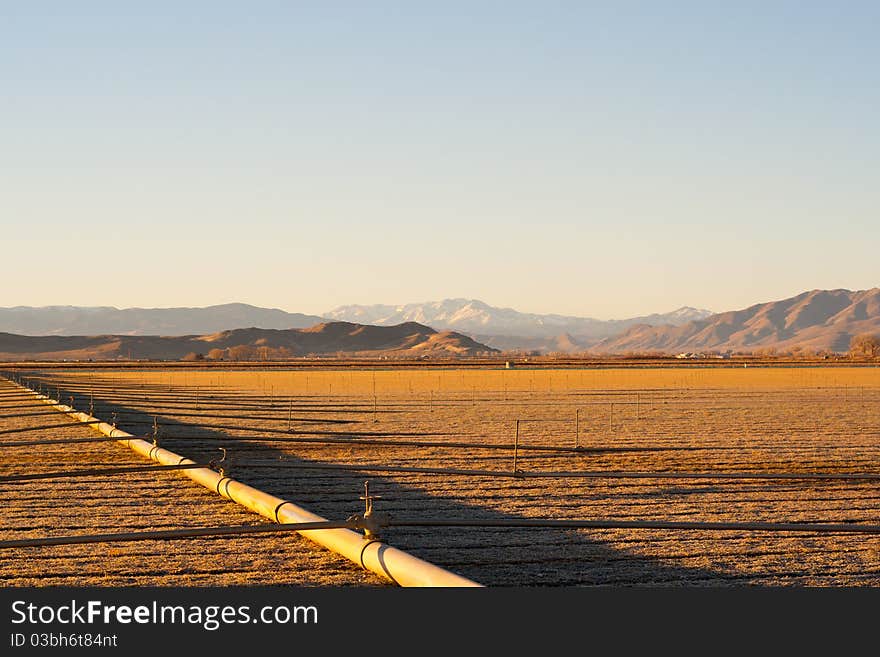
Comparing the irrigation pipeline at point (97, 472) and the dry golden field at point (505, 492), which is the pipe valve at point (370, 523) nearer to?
the dry golden field at point (505, 492)

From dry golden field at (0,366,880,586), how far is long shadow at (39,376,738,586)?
35 millimetres

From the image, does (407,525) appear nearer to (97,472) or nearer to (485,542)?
(485,542)

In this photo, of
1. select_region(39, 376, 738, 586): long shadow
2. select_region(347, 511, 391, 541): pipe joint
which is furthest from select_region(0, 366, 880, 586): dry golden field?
select_region(347, 511, 391, 541): pipe joint

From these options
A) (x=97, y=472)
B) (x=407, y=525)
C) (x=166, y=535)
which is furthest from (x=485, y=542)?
(x=97, y=472)

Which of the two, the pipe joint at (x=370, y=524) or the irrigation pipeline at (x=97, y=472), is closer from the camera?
the pipe joint at (x=370, y=524)

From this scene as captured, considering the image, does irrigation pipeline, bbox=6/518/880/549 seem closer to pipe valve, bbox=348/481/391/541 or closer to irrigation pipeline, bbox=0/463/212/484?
pipe valve, bbox=348/481/391/541

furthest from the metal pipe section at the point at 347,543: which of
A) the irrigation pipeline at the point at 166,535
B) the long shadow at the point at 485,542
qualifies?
the long shadow at the point at 485,542

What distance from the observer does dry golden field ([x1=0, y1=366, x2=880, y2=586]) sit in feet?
31.0

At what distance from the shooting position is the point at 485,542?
10695 mm

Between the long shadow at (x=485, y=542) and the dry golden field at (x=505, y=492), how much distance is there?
35mm

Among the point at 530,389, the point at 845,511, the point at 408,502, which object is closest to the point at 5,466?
the point at 408,502

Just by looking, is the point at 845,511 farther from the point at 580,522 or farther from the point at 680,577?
the point at 680,577

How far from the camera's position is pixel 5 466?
56.5 ft

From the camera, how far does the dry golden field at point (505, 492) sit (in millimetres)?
9445
